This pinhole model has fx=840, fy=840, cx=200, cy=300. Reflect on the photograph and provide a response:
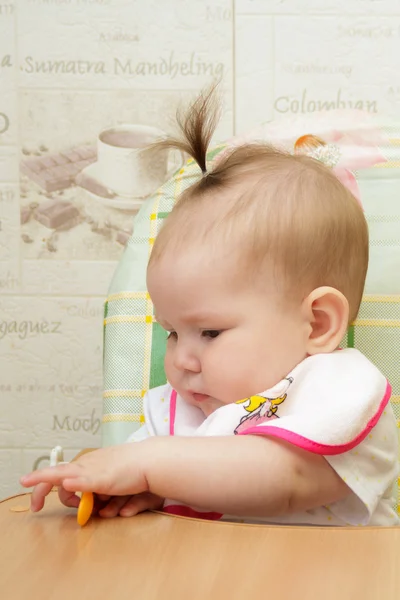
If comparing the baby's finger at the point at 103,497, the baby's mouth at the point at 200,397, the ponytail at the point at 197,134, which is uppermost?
the ponytail at the point at 197,134

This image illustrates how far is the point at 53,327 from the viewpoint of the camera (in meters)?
1.86

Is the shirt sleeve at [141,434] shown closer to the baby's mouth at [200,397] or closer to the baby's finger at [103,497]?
the baby's mouth at [200,397]

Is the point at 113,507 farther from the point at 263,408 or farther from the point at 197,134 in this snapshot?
the point at 197,134

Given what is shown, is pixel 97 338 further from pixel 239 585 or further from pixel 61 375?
pixel 239 585

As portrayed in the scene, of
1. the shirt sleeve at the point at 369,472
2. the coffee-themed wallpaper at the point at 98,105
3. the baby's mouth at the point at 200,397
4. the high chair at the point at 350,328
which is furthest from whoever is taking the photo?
the coffee-themed wallpaper at the point at 98,105

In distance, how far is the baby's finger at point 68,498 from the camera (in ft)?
2.40

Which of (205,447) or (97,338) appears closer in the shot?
(205,447)

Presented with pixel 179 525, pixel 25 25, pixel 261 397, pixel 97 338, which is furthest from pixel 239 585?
pixel 25 25

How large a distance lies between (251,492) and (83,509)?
5.9 inches

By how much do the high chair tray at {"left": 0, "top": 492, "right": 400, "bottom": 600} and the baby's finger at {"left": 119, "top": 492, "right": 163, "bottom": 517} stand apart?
0.06 ft

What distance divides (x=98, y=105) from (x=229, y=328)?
3.50ft

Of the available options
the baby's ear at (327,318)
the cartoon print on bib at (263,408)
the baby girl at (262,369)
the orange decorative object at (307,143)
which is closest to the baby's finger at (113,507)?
the baby girl at (262,369)

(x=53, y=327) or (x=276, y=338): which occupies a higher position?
(x=276, y=338)

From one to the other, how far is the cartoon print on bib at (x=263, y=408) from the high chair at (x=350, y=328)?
0.81 ft
